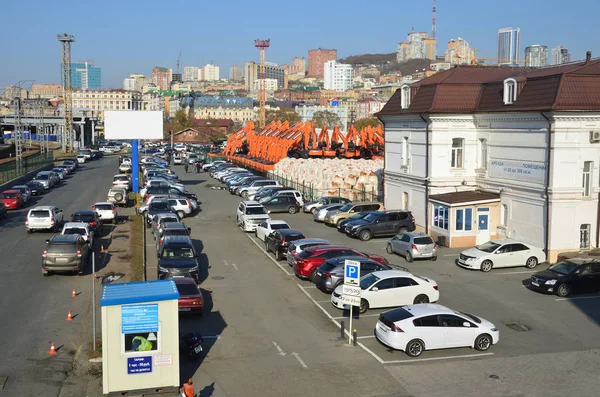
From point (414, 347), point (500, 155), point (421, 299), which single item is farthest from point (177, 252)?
point (500, 155)

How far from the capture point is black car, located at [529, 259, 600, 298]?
21984 millimetres

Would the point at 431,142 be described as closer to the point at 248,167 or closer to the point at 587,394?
the point at 587,394

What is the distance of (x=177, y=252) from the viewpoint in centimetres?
2334

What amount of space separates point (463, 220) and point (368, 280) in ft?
38.5

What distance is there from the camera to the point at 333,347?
16375mm

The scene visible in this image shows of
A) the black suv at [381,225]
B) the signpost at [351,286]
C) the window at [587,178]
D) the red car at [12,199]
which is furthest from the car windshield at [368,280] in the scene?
the red car at [12,199]

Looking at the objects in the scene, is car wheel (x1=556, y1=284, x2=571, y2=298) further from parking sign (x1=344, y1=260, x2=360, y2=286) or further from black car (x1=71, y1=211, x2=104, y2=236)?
black car (x1=71, y1=211, x2=104, y2=236)

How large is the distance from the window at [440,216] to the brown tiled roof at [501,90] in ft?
16.1

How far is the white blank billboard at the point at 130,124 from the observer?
5147cm

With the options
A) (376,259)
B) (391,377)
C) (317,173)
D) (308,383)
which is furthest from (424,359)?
(317,173)

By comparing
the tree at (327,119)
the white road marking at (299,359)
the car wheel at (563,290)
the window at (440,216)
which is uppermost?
the tree at (327,119)

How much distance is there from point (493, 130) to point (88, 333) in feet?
71.7

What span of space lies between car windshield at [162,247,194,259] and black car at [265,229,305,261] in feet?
15.7

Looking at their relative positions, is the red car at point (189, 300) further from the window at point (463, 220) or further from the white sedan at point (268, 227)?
the window at point (463, 220)
